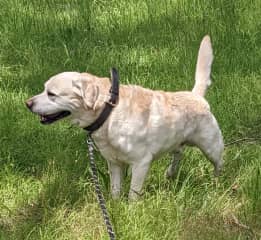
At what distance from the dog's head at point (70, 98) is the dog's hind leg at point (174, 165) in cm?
→ 72

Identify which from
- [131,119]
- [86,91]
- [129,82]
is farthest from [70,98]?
[129,82]

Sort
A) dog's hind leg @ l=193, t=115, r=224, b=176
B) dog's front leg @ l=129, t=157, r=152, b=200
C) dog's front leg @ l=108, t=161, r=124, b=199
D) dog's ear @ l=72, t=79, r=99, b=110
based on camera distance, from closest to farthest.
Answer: dog's ear @ l=72, t=79, r=99, b=110 → dog's front leg @ l=129, t=157, r=152, b=200 → dog's front leg @ l=108, t=161, r=124, b=199 → dog's hind leg @ l=193, t=115, r=224, b=176

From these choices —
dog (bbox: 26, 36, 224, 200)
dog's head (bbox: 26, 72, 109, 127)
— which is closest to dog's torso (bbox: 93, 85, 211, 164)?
dog (bbox: 26, 36, 224, 200)

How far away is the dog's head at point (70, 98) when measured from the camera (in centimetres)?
351

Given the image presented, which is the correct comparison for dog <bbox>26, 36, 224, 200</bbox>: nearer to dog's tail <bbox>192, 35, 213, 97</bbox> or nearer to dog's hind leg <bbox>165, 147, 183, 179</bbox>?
dog's hind leg <bbox>165, 147, 183, 179</bbox>

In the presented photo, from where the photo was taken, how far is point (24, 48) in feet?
19.5

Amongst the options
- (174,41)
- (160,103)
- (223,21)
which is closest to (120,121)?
(160,103)

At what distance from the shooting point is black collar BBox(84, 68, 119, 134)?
3508mm

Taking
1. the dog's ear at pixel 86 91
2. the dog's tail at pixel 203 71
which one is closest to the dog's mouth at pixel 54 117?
the dog's ear at pixel 86 91

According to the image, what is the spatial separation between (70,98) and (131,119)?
13.8 inches

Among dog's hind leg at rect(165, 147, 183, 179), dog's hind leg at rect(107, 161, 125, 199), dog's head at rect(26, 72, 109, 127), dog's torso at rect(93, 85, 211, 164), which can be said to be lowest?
dog's hind leg at rect(165, 147, 183, 179)

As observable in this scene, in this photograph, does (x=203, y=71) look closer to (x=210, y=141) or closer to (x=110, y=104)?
(x=210, y=141)

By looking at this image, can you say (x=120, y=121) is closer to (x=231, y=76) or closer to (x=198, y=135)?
(x=198, y=135)

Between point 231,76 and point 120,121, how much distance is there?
188cm
